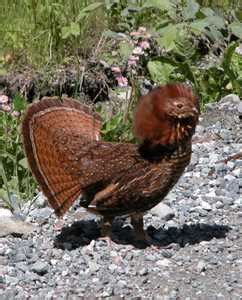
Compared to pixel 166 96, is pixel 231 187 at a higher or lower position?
lower

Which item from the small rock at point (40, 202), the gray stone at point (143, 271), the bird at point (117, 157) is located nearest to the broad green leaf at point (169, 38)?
the small rock at point (40, 202)

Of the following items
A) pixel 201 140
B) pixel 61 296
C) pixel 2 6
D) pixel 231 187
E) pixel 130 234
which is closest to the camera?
pixel 61 296

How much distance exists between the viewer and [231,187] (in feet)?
21.0

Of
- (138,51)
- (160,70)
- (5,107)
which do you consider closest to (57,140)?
(5,107)

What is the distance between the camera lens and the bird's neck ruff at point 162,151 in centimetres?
538

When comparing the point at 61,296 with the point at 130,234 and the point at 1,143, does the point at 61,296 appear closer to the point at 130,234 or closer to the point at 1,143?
the point at 130,234

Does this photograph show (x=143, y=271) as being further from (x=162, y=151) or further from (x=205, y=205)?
(x=205, y=205)

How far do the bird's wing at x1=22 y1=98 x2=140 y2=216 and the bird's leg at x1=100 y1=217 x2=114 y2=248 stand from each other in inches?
7.6

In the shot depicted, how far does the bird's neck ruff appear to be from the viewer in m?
5.38

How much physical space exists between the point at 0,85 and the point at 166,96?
342 centimetres

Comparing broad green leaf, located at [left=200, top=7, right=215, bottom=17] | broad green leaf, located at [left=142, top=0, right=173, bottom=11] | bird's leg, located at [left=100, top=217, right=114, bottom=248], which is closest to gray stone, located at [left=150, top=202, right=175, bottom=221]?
bird's leg, located at [left=100, top=217, right=114, bottom=248]

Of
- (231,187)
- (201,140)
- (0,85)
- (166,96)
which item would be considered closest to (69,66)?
(0,85)

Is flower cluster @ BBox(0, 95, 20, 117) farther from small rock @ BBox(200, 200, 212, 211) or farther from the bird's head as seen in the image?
the bird's head

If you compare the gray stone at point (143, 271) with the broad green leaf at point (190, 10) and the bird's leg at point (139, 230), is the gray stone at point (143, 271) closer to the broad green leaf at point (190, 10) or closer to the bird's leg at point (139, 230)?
the bird's leg at point (139, 230)
